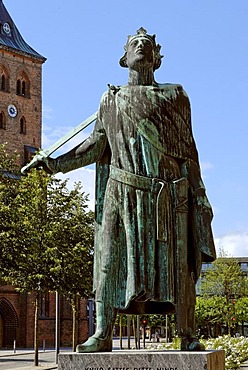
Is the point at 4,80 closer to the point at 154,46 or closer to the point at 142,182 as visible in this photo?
the point at 154,46

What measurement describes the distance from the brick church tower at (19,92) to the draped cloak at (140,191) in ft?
205

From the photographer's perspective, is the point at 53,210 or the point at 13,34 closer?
the point at 53,210

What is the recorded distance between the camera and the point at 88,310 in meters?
74.7

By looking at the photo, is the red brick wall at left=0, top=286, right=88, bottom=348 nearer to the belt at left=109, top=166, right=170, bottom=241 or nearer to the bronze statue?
the bronze statue

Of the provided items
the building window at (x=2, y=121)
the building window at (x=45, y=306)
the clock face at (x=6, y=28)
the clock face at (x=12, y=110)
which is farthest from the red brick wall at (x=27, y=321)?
the clock face at (x=6, y=28)

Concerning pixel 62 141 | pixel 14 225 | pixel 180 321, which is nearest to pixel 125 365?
pixel 180 321

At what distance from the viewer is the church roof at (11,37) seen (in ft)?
231

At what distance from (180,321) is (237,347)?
18368 mm

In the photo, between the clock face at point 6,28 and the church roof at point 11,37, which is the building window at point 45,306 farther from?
the clock face at point 6,28

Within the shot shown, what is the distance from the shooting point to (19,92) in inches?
2815

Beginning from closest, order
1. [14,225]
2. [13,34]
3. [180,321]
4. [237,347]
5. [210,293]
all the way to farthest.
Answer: [180,321] → [237,347] → [14,225] → [210,293] → [13,34]

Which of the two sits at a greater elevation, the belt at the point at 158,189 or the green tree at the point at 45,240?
the green tree at the point at 45,240

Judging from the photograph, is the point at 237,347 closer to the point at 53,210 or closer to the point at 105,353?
the point at 53,210

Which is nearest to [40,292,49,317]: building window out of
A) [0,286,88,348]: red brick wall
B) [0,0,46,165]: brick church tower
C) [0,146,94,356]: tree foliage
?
[0,286,88,348]: red brick wall
